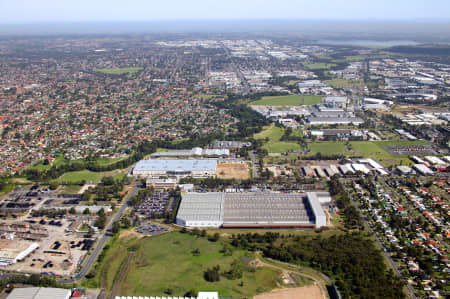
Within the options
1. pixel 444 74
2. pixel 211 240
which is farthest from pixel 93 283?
pixel 444 74

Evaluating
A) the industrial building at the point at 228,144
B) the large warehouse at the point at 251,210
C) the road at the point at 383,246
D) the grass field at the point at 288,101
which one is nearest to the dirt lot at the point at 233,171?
the large warehouse at the point at 251,210

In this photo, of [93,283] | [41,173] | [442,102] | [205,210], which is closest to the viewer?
[93,283]

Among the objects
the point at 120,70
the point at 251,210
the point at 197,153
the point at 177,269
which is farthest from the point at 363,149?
the point at 120,70

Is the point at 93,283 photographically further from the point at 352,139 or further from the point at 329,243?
the point at 352,139

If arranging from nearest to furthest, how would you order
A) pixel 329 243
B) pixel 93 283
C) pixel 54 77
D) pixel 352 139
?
pixel 93 283 < pixel 329 243 < pixel 352 139 < pixel 54 77

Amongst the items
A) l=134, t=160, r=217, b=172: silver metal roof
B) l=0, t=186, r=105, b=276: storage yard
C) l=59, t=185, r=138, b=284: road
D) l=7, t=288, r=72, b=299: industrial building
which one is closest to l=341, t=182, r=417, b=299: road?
l=134, t=160, r=217, b=172: silver metal roof

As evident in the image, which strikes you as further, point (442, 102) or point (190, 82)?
point (190, 82)
